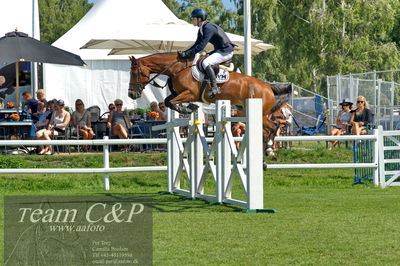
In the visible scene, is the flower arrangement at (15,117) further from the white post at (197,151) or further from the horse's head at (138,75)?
the white post at (197,151)

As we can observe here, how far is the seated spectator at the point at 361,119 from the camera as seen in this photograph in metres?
22.5

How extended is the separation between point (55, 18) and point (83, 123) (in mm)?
67358

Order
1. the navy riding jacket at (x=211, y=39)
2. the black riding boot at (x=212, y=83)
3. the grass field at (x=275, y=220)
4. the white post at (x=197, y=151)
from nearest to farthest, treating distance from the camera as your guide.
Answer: the grass field at (x=275, y=220)
the white post at (x=197, y=151)
the navy riding jacket at (x=211, y=39)
the black riding boot at (x=212, y=83)

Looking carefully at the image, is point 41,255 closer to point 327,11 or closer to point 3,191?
point 3,191

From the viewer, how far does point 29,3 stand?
104 ft

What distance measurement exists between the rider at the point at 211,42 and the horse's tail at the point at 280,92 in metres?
2.20

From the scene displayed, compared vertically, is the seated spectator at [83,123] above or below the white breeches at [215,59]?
below

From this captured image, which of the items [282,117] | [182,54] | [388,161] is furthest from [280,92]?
[282,117]

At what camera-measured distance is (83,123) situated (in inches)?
902

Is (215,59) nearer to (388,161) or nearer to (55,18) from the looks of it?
(388,161)

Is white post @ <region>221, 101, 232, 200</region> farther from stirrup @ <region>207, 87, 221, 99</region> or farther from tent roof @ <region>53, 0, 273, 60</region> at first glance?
tent roof @ <region>53, 0, 273, 60</region>

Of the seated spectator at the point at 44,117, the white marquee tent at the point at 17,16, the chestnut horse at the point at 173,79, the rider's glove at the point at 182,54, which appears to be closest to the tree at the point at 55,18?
the white marquee tent at the point at 17,16

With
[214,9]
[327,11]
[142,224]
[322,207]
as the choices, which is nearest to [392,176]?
[322,207]

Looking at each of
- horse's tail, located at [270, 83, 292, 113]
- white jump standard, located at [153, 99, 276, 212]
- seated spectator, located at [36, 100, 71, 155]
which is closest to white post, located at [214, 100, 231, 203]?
white jump standard, located at [153, 99, 276, 212]
